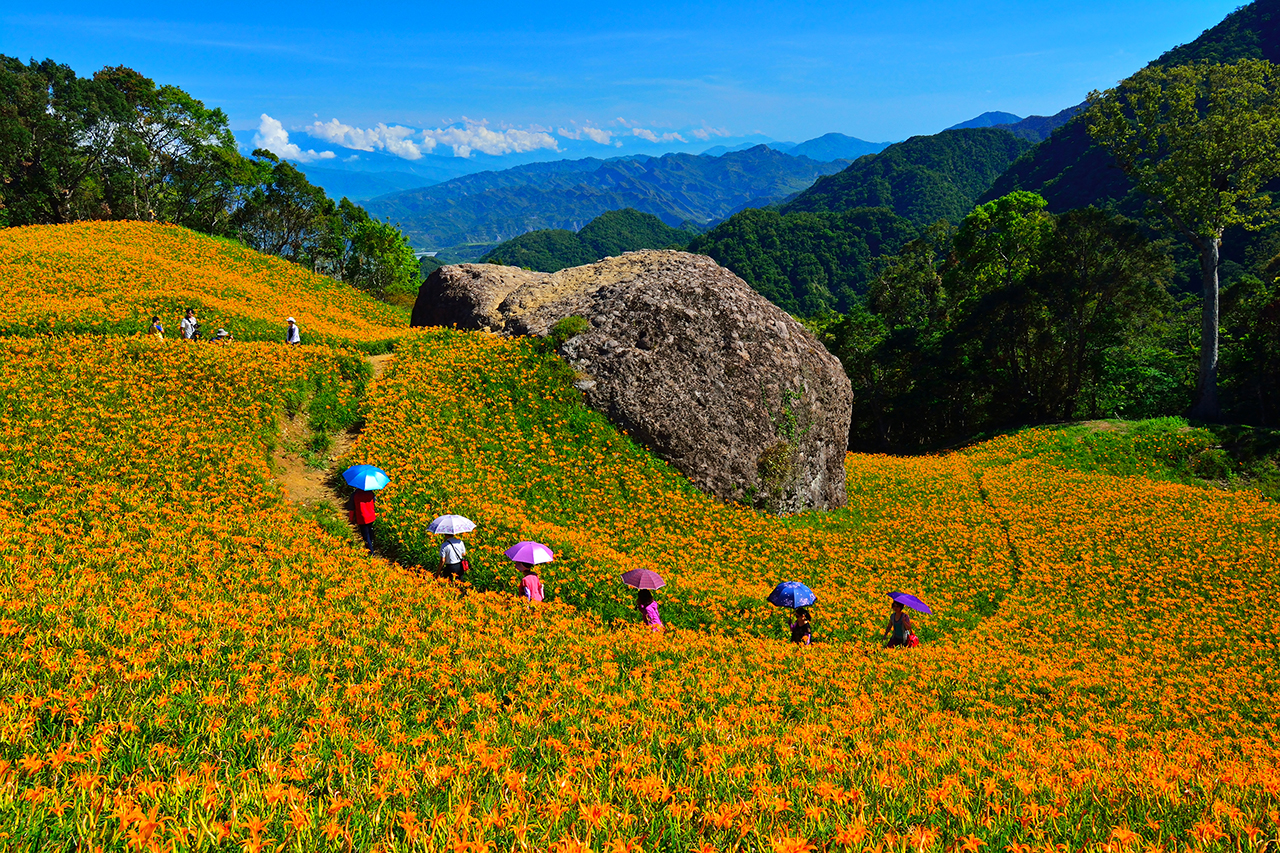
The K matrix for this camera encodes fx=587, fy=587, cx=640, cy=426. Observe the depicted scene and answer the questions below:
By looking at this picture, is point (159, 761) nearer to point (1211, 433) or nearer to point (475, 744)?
point (475, 744)

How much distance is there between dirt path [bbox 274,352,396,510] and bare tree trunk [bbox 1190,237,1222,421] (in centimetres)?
3850

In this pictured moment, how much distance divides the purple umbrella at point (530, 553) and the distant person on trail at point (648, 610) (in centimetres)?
184

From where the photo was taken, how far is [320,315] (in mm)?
31703

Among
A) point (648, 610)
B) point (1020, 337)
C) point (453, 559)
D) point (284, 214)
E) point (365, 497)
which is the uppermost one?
point (284, 214)

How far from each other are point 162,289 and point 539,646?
88.8 feet

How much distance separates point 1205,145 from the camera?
2694 cm

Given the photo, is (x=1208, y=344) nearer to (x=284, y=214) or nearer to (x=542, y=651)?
(x=542, y=651)

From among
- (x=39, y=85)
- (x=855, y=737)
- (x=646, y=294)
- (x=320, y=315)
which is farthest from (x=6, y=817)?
(x=39, y=85)

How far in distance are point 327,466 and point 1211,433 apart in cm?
3668

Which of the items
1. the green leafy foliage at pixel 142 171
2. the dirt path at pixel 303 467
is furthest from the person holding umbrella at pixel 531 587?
the green leafy foliage at pixel 142 171

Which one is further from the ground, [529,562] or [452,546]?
[452,546]

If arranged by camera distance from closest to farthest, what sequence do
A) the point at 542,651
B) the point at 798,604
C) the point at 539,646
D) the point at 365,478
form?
the point at 542,651 < the point at 539,646 < the point at 798,604 < the point at 365,478

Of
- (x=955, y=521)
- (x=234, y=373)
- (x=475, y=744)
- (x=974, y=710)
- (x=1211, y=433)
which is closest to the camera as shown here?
(x=475, y=744)

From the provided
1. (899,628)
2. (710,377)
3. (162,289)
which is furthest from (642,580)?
(162,289)
